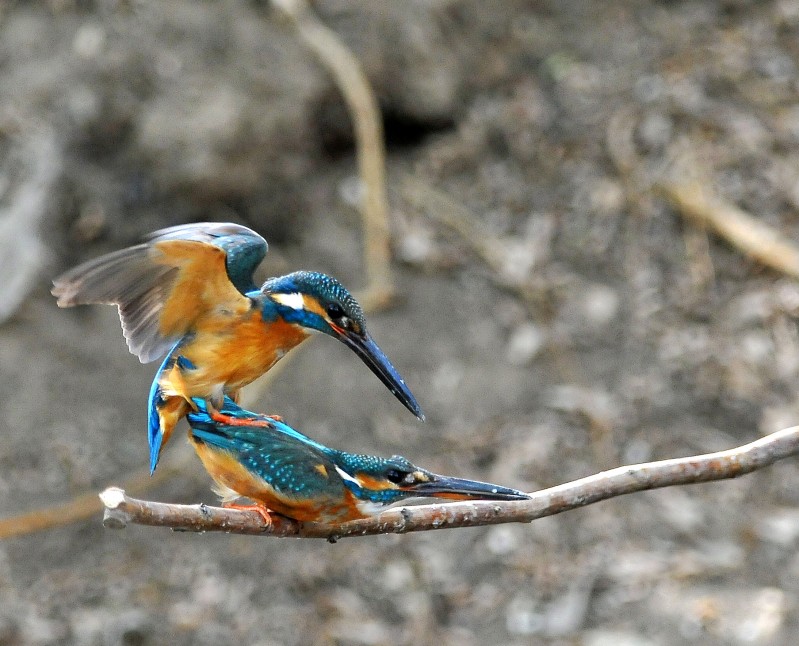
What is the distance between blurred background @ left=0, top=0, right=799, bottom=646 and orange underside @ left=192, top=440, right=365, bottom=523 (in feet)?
8.92

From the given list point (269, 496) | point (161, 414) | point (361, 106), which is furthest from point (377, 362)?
point (361, 106)

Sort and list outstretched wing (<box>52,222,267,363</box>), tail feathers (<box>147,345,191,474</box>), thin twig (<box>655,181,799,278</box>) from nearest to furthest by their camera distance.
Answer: outstretched wing (<box>52,222,267,363</box>), tail feathers (<box>147,345,191,474</box>), thin twig (<box>655,181,799,278</box>)

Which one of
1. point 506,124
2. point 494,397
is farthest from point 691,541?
point 506,124

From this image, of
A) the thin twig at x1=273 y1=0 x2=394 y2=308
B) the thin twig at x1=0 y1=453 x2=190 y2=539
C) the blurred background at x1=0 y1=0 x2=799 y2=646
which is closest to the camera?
the thin twig at x1=0 y1=453 x2=190 y2=539

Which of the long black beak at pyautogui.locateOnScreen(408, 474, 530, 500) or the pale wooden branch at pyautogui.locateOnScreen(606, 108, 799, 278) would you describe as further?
the pale wooden branch at pyautogui.locateOnScreen(606, 108, 799, 278)

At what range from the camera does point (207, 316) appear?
8.40ft

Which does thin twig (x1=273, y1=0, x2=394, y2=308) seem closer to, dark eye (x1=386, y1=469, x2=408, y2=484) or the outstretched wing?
the outstretched wing

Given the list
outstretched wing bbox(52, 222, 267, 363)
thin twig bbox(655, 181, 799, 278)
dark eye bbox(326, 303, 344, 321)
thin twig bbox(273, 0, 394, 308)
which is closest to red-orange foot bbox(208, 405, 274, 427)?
outstretched wing bbox(52, 222, 267, 363)

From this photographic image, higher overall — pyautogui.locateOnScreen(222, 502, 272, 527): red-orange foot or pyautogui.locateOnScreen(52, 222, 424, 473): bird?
pyautogui.locateOnScreen(52, 222, 424, 473): bird

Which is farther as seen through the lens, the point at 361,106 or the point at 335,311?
the point at 361,106

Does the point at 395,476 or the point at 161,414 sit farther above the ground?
the point at 161,414

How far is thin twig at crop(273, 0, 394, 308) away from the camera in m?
6.41

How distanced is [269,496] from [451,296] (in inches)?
154

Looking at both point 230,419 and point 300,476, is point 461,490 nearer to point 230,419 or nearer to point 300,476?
point 300,476
